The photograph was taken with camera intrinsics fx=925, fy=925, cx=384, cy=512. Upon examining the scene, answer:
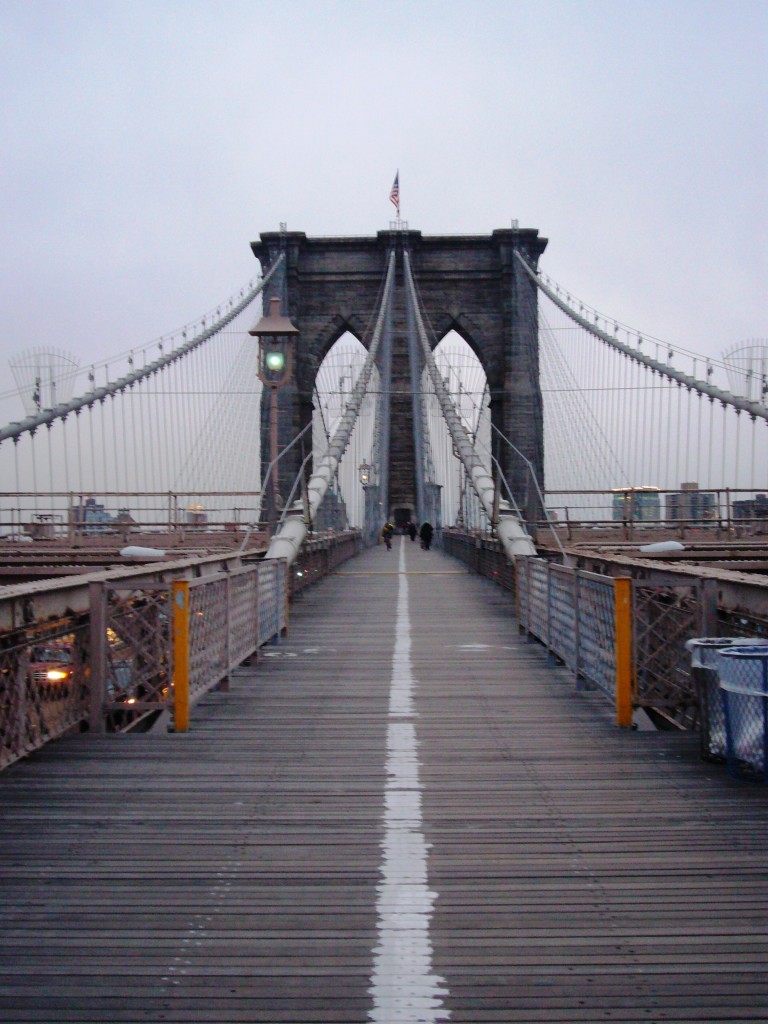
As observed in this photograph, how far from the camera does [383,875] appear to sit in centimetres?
→ 356

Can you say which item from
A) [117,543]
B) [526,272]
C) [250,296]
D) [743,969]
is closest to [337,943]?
[743,969]

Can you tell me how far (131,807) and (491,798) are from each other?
1756 millimetres

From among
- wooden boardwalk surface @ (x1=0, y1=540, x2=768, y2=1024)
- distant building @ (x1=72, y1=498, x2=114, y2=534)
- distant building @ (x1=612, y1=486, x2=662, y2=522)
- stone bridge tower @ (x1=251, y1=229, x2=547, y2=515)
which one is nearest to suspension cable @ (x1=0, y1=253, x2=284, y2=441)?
distant building @ (x1=72, y1=498, x2=114, y2=534)

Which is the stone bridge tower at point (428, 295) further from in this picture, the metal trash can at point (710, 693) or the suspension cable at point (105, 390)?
the metal trash can at point (710, 693)

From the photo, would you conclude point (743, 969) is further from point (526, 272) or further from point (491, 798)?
point (526, 272)

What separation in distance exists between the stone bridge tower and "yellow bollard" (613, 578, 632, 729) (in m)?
44.1

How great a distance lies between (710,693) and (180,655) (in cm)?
331

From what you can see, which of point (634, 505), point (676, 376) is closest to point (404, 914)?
point (634, 505)

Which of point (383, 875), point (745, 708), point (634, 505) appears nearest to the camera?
point (383, 875)

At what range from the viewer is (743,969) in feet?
9.14

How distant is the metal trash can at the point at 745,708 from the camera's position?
4586mm

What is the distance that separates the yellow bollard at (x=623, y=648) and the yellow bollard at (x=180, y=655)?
286cm

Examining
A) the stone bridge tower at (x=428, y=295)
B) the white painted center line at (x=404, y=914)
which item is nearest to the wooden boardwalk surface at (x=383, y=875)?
the white painted center line at (x=404, y=914)

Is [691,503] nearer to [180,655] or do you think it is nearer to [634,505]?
[634,505]
